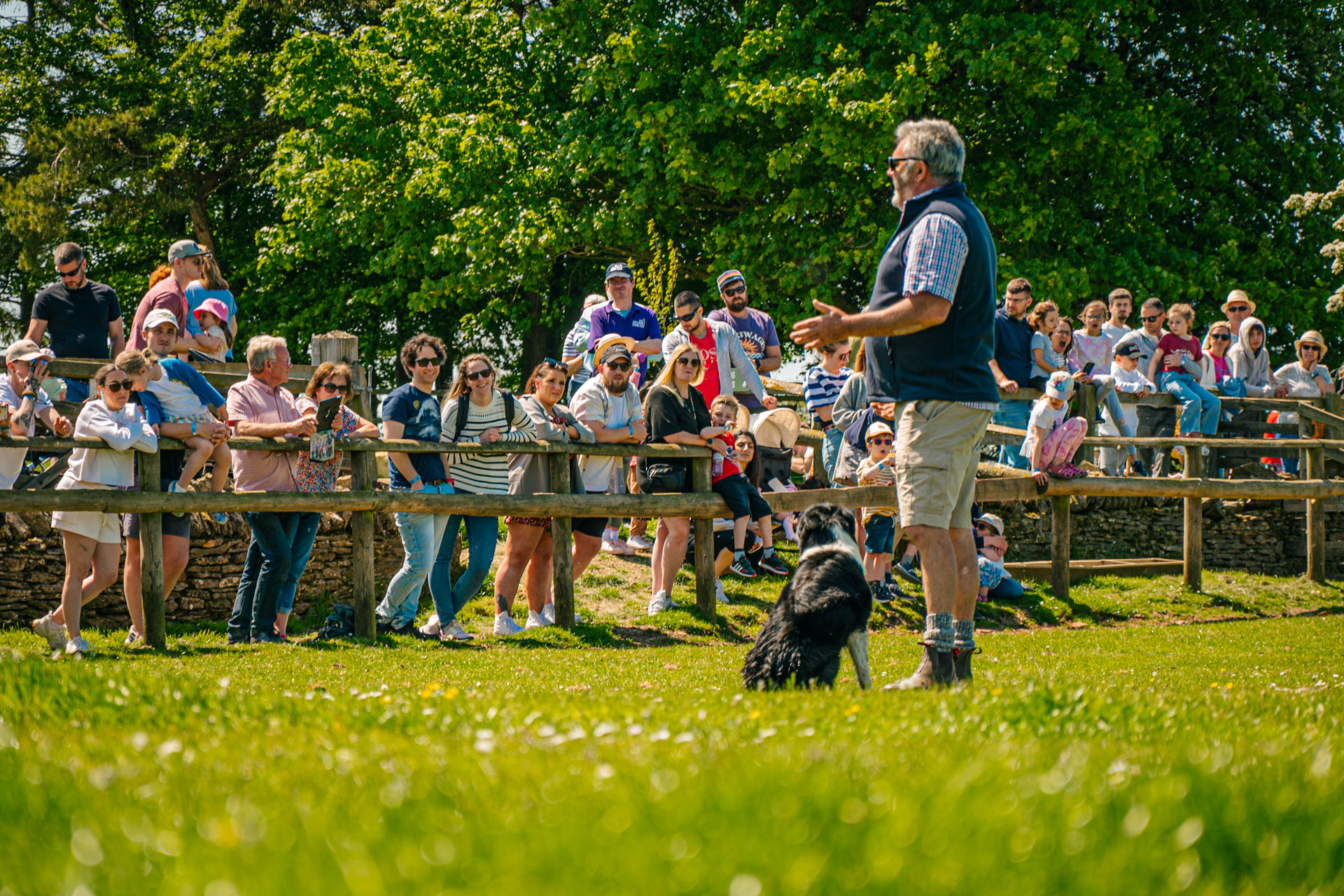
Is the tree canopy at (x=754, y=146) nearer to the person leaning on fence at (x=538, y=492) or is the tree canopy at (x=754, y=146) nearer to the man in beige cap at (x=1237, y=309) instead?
the man in beige cap at (x=1237, y=309)

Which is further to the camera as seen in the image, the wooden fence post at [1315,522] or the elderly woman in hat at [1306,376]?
the elderly woman in hat at [1306,376]

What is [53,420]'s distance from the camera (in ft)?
32.4

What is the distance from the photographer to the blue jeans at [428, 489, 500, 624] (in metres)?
9.78

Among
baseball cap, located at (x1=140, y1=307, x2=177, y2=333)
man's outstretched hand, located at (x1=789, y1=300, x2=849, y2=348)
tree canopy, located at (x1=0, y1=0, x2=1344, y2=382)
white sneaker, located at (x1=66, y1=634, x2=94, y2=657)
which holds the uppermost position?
tree canopy, located at (x1=0, y1=0, x2=1344, y2=382)

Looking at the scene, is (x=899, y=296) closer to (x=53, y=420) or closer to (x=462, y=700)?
(x=462, y=700)

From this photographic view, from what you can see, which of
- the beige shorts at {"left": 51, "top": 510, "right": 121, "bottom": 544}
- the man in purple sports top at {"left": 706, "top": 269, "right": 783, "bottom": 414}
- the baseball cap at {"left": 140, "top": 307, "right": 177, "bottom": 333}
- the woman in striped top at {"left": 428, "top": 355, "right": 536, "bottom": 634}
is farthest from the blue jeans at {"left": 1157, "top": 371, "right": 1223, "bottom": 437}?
the beige shorts at {"left": 51, "top": 510, "right": 121, "bottom": 544}

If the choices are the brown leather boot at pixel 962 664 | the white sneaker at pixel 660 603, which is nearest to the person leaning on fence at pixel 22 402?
the white sneaker at pixel 660 603

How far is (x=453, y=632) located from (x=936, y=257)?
216 inches

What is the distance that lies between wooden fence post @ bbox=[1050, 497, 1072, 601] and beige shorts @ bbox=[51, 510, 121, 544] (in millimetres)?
9104

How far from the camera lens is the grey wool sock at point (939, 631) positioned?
5.92 meters

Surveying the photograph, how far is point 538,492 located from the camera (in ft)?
33.8

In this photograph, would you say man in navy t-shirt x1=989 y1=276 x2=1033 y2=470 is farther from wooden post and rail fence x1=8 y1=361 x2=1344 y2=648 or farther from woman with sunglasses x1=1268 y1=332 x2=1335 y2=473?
woman with sunglasses x1=1268 y1=332 x2=1335 y2=473

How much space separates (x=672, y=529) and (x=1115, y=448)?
718 cm

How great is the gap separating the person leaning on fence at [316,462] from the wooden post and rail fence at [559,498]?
0.46ft
